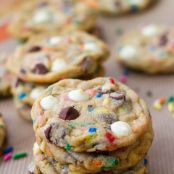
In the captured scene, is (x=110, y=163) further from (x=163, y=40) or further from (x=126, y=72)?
(x=163, y=40)

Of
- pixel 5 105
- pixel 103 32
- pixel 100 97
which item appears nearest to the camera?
pixel 100 97

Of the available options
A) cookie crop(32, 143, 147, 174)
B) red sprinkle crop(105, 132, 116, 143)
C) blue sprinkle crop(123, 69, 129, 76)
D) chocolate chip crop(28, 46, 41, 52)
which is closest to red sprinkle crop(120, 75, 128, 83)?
blue sprinkle crop(123, 69, 129, 76)

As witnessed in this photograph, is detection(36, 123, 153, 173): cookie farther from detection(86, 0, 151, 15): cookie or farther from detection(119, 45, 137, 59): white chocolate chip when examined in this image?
detection(86, 0, 151, 15): cookie

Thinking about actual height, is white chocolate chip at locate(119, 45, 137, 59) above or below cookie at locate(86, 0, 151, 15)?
above

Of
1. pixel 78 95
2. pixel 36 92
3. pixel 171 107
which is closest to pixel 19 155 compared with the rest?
pixel 36 92

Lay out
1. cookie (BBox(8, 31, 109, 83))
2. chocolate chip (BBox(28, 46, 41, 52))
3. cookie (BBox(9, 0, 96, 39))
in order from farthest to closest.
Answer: cookie (BBox(9, 0, 96, 39)) < chocolate chip (BBox(28, 46, 41, 52)) < cookie (BBox(8, 31, 109, 83))

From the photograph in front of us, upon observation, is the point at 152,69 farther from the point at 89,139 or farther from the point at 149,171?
the point at 89,139

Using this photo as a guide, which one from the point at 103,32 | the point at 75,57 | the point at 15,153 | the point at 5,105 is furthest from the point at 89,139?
the point at 103,32
